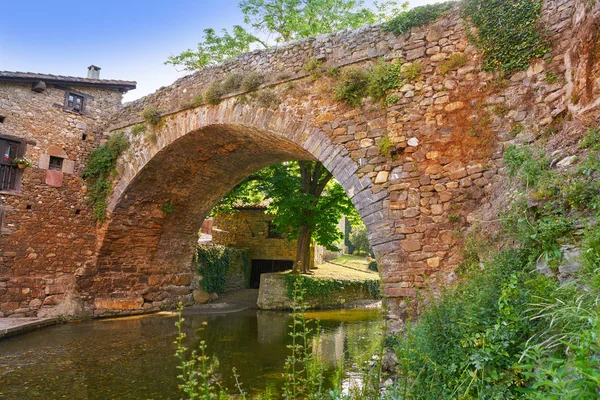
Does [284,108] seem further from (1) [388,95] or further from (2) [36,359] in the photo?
(2) [36,359]

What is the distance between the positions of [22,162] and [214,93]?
4705 millimetres

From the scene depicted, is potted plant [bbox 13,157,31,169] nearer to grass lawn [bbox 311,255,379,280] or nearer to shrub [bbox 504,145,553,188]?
grass lawn [bbox 311,255,379,280]

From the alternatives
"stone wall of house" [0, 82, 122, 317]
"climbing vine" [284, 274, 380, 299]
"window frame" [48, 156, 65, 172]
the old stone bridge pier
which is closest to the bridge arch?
the old stone bridge pier

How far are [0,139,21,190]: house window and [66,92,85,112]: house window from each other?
1534 mm

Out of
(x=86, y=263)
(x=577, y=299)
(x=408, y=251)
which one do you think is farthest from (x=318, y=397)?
(x=86, y=263)

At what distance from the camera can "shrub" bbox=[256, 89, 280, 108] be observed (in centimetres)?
677

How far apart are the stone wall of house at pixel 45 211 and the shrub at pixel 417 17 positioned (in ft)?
25.6

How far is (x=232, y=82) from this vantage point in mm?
7293

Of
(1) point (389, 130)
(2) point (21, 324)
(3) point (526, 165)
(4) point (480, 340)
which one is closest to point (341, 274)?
(2) point (21, 324)

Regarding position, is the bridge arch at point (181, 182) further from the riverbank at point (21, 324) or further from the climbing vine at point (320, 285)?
the climbing vine at point (320, 285)

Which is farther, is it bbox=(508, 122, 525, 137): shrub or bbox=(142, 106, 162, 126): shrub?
bbox=(142, 106, 162, 126): shrub

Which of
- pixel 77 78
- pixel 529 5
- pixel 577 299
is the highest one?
pixel 77 78

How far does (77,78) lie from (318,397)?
32.4ft

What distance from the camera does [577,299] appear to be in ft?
6.64
